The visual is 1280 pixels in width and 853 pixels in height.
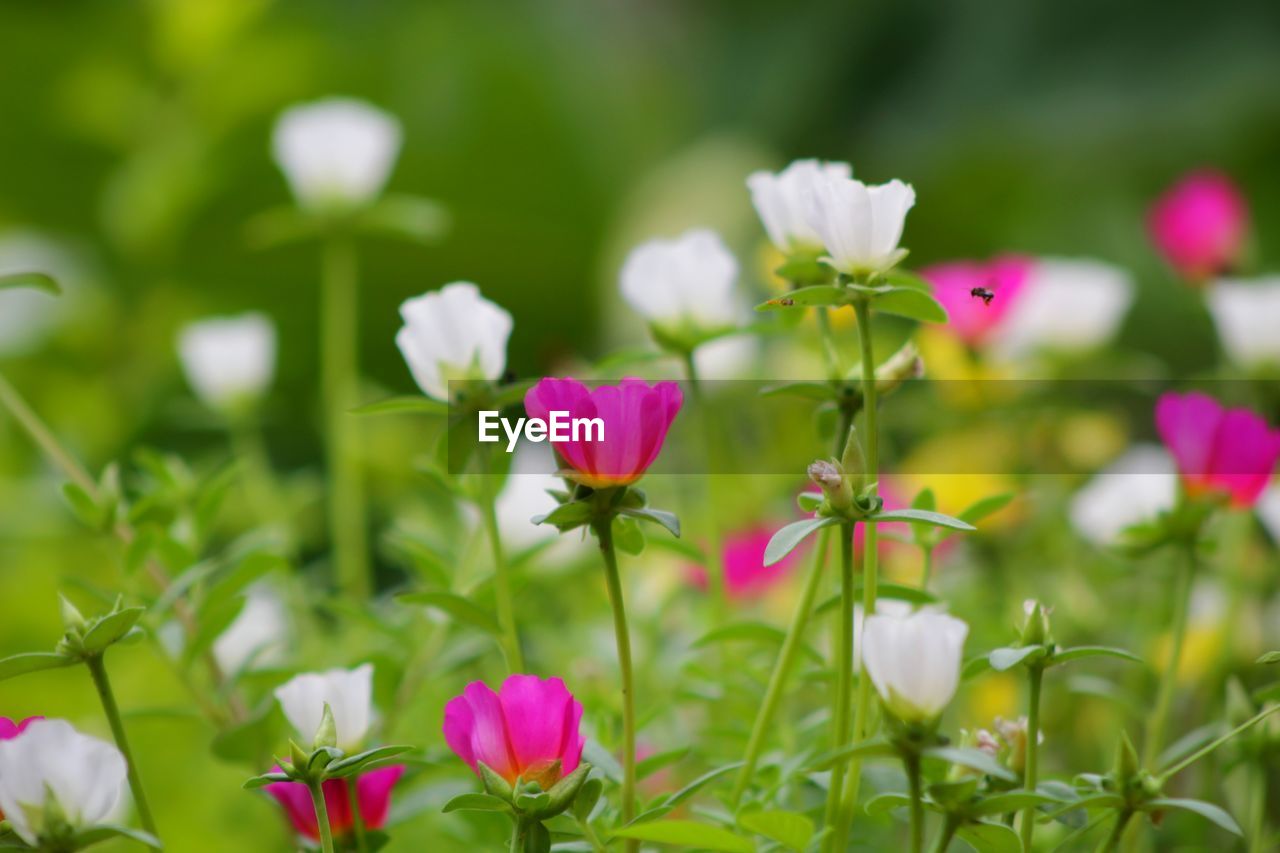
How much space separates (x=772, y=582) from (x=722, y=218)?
2.29 feet

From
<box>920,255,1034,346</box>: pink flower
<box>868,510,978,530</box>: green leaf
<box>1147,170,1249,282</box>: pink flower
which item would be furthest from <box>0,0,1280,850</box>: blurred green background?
<box>868,510,978,530</box>: green leaf

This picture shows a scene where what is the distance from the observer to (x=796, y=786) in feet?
1.06

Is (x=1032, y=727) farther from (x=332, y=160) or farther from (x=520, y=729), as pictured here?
(x=332, y=160)

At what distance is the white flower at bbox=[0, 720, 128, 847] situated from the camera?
0.73ft

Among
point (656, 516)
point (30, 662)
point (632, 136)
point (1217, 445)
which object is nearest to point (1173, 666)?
point (1217, 445)

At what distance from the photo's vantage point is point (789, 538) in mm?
237

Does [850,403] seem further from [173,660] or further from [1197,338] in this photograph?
[1197,338]

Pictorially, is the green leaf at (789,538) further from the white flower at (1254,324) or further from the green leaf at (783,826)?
the white flower at (1254,324)

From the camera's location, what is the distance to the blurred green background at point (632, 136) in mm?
1353

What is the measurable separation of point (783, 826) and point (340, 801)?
0.11 metres

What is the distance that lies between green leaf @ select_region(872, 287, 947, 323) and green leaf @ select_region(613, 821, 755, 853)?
0.36 feet

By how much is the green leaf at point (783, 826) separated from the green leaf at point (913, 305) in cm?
10

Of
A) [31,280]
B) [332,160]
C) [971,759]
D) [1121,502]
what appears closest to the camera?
[971,759]

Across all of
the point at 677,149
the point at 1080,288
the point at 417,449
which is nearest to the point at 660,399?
the point at 1080,288
